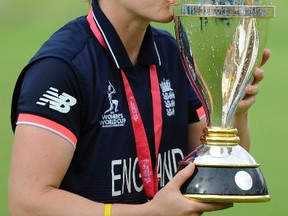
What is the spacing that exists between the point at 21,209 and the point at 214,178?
0.51 meters

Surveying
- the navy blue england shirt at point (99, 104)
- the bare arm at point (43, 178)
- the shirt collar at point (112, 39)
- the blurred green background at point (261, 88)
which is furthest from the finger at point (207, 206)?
the blurred green background at point (261, 88)

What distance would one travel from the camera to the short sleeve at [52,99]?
294cm

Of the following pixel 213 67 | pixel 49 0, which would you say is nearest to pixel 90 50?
pixel 213 67

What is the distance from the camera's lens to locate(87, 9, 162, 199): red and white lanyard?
3.14 metres

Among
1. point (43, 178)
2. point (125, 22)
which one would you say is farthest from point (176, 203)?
point (125, 22)

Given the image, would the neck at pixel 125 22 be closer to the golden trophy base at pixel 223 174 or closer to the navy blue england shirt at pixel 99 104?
the navy blue england shirt at pixel 99 104

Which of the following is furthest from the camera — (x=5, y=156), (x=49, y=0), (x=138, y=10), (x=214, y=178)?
Answer: (x=49, y=0)

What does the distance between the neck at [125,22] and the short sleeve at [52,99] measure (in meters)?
0.25

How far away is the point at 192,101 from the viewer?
3424 mm

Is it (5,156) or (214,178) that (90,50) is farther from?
(5,156)

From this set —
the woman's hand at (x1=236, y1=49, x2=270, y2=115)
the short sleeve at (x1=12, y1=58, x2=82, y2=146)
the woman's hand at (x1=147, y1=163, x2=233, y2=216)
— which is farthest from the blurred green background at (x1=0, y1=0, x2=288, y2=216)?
the woman's hand at (x1=147, y1=163, x2=233, y2=216)

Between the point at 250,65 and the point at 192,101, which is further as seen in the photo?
the point at 192,101

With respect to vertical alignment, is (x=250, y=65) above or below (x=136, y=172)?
above

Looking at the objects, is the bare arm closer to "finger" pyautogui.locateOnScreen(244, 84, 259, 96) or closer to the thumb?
the thumb
